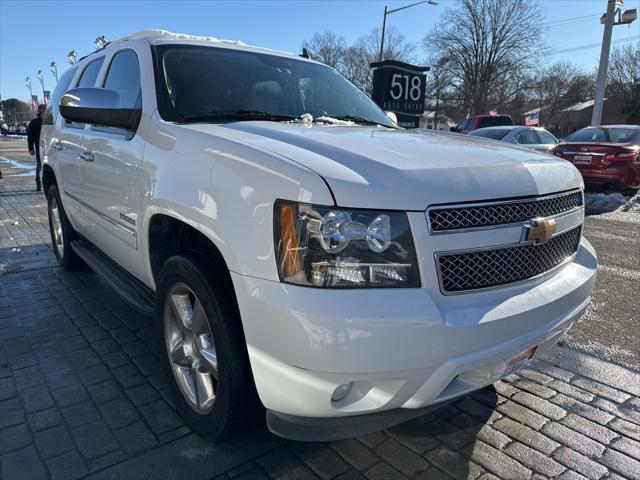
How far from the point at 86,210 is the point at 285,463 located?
2.59m

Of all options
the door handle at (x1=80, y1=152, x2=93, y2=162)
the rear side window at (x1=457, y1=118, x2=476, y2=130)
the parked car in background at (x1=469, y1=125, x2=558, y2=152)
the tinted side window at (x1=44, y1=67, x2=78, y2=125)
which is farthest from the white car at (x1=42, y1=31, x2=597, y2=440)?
the rear side window at (x1=457, y1=118, x2=476, y2=130)

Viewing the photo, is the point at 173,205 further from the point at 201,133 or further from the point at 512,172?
the point at 512,172

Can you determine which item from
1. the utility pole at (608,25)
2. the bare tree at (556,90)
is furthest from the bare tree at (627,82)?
the utility pole at (608,25)

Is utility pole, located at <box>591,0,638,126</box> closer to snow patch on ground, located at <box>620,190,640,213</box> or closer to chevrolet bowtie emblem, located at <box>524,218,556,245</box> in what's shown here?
snow patch on ground, located at <box>620,190,640,213</box>

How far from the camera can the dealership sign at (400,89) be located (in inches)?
309

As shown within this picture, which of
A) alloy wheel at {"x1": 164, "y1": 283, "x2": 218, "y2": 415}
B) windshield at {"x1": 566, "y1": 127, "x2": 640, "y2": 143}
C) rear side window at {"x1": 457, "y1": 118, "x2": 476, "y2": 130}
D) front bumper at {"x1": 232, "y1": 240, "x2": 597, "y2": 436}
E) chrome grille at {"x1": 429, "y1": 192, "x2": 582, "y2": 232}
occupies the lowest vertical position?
alloy wheel at {"x1": 164, "y1": 283, "x2": 218, "y2": 415}

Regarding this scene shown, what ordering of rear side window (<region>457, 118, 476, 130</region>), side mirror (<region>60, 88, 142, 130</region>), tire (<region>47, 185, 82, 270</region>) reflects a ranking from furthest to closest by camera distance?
rear side window (<region>457, 118, 476, 130</region>) → tire (<region>47, 185, 82, 270</region>) → side mirror (<region>60, 88, 142, 130</region>)

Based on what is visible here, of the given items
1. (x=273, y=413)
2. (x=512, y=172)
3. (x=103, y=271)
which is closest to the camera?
(x=273, y=413)

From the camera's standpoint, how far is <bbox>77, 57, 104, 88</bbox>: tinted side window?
12.9ft

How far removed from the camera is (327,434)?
1854 mm

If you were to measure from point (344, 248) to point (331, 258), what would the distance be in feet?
0.19

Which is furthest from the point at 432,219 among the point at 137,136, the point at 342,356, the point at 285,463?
the point at 137,136

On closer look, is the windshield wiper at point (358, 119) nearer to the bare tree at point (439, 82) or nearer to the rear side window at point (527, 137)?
the rear side window at point (527, 137)

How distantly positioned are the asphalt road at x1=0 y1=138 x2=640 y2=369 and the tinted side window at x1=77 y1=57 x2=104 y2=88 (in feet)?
14.3
